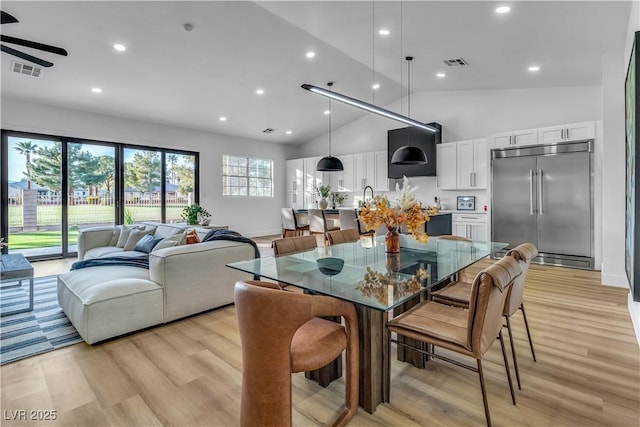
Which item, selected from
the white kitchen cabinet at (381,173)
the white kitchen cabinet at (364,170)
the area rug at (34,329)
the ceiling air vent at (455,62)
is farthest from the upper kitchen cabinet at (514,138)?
the area rug at (34,329)

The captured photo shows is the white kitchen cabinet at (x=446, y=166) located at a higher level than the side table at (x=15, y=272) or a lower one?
higher

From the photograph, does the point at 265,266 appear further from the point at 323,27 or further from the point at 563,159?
the point at 563,159

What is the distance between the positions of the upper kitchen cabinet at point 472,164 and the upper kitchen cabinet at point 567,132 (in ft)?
2.87

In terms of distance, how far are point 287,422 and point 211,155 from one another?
24.9ft

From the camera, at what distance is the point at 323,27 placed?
14.6 ft

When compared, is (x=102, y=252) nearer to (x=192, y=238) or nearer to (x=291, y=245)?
(x=192, y=238)

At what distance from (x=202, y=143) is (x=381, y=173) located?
4430 millimetres

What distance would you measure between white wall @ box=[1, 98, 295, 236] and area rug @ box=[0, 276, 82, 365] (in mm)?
3353

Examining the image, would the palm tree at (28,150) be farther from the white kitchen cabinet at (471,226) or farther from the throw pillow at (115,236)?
the white kitchen cabinet at (471,226)

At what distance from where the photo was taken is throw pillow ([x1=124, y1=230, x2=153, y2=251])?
174 inches

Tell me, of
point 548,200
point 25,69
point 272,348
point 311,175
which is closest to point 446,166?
point 548,200

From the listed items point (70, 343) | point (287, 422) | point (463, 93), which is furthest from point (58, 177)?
point (463, 93)

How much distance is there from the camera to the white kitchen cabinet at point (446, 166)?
6359 millimetres

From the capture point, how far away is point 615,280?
407 centimetres
